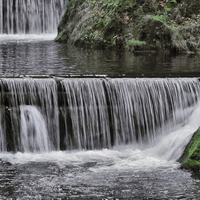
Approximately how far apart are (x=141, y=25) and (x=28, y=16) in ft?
30.5

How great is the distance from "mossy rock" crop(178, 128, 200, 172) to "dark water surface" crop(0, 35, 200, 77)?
10.8 ft

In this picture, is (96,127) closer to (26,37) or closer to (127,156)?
(127,156)

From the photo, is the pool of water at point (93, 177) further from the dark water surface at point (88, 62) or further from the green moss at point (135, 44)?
the green moss at point (135, 44)

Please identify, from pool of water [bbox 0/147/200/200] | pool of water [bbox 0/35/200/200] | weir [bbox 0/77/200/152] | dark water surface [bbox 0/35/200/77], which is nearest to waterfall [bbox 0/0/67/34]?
dark water surface [bbox 0/35/200/77]

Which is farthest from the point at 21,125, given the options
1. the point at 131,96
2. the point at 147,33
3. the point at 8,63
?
the point at 147,33

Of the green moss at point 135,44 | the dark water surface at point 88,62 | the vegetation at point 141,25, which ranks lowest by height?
the dark water surface at point 88,62

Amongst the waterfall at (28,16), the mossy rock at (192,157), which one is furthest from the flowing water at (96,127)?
the waterfall at (28,16)

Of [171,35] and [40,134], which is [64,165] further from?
[171,35]

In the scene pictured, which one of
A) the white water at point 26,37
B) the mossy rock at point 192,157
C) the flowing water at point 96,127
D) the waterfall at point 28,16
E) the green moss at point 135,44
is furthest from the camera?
the waterfall at point 28,16

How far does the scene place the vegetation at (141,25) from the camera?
57.6 feet

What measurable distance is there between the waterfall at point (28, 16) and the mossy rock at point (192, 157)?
17.5 meters

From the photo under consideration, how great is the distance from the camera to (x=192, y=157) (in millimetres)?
8680

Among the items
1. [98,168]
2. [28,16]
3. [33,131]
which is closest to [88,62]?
[33,131]

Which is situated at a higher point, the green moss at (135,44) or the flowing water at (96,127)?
the green moss at (135,44)
